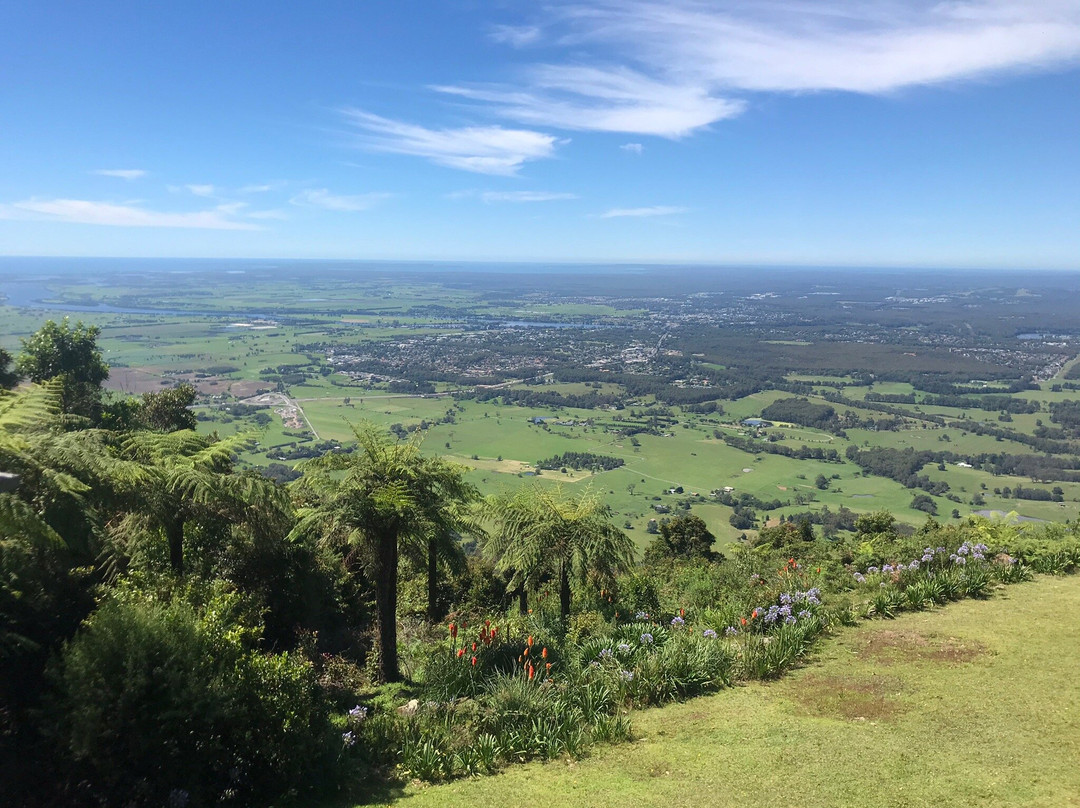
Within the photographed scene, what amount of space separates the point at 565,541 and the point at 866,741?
5.15m

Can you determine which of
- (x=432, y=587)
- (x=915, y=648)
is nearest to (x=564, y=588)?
(x=432, y=587)

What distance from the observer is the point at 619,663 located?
7.16 metres

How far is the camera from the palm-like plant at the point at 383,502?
24.8 feet

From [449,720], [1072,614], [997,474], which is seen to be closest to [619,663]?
[449,720]

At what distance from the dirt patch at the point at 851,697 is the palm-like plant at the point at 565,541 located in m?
3.55

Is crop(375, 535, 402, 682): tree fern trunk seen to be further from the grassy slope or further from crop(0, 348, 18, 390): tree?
crop(0, 348, 18, 390): tree

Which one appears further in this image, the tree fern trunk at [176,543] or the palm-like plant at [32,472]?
the tree fern trunk at [176,543]

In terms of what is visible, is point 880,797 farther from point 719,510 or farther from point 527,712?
point 719,510

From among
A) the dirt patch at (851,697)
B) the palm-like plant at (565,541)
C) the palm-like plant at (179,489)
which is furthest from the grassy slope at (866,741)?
the palm-like plant at (179,489)

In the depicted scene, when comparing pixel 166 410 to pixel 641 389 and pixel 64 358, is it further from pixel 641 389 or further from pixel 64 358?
pixel 641 389

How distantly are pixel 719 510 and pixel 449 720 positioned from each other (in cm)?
3936

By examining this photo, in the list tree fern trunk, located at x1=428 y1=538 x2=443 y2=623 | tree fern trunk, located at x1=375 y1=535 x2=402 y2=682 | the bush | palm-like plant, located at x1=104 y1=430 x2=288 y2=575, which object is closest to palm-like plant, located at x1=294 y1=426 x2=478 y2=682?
tree fern trunk, located at x1=375 y1=535 x2=402 y2=682

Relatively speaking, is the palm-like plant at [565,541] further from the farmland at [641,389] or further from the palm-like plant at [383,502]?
the farmland at [641,389]

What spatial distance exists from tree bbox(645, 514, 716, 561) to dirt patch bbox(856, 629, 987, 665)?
10413mm
